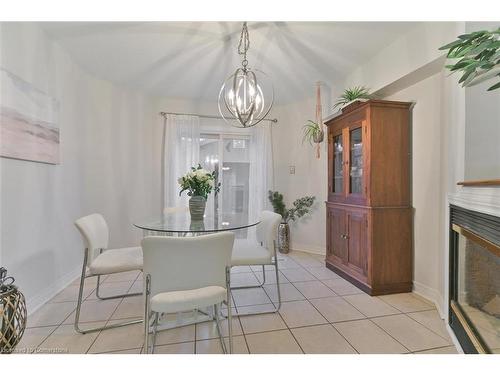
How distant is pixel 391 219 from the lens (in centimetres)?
244

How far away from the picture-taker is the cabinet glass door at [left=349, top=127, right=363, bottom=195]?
2596 millimetres

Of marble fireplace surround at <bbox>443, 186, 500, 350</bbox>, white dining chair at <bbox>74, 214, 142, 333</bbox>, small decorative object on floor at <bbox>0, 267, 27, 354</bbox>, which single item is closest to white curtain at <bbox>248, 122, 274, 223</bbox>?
white dining chair at <bbox>74, 214, 142, 333</bbox>

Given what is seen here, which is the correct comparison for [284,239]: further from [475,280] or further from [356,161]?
[475,280]

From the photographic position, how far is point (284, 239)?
3.88 m

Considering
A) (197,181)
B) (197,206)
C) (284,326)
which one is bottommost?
(284,326)

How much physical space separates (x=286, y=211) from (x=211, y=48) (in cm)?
256

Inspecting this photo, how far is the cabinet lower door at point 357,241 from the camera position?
2.48 m

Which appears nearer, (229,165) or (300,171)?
(300,171)

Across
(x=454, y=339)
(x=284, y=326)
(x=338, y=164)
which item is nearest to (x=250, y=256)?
(x=284, y=326)

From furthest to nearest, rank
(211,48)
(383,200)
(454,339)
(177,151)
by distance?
(177,151) → (211,48) → (383,200) → (454,339)

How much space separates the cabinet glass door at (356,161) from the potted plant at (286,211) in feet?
3.72

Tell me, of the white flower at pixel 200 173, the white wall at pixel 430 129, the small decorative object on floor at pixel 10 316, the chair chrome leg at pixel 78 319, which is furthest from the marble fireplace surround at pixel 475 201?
the small decorative object on floor at pixel 10 316
